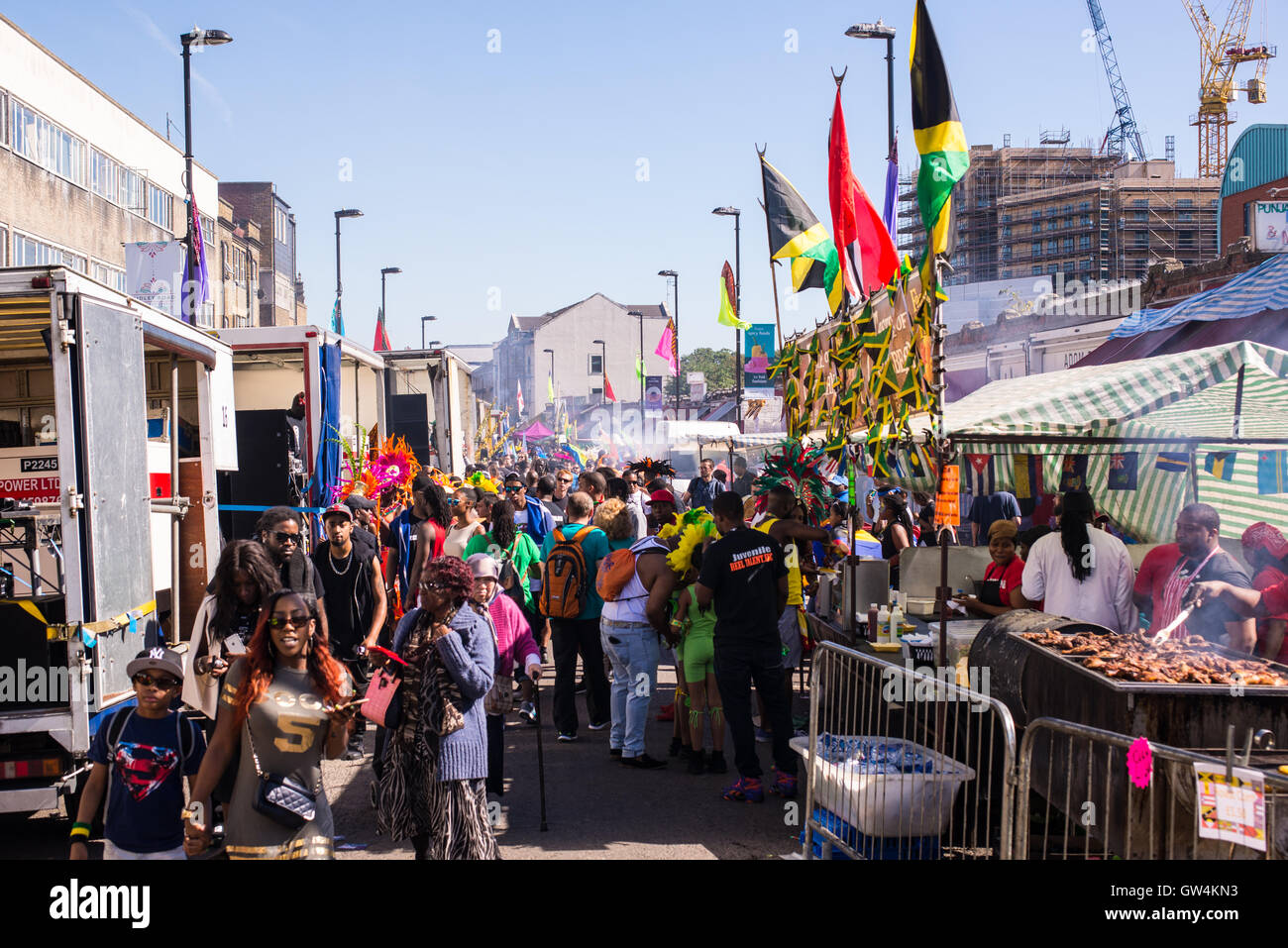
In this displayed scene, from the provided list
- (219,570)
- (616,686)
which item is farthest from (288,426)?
(219,570)

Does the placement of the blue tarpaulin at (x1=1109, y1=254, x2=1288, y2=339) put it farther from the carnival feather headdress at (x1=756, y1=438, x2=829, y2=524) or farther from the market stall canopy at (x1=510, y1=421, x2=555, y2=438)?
the market stall canopy at (x1=510, y1=421, x2=555, y2=438)

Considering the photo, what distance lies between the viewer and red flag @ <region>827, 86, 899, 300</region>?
10.2 metres

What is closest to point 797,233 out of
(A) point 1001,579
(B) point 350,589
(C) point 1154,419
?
(C) point 1154,419

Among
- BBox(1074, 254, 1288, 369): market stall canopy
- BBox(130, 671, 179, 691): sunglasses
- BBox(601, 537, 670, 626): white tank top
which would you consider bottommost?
BBox(601, 537, 670, 626): white tank top

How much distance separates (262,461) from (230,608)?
23.9 ft

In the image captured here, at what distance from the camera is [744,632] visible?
7148mm

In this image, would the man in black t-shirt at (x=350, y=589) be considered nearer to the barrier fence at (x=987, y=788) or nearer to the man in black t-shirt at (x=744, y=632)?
the man in black t-shirt at (x=744, y=632)

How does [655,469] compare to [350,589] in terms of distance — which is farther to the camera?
[655,469]

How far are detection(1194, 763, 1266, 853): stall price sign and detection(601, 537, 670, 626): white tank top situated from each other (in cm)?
460

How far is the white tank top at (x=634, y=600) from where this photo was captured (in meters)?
7.92

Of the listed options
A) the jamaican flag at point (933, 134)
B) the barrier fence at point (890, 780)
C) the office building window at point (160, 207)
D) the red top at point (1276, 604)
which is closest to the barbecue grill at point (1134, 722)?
the barrier fence at point (890, 780)

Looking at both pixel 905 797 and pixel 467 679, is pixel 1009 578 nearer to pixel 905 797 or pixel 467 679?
pixel 905 797

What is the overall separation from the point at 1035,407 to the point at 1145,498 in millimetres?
6803

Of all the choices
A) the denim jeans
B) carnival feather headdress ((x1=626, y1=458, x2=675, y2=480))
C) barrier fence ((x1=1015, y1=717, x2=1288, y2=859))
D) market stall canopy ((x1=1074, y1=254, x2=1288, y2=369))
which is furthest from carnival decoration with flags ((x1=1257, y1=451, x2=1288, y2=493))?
carnival feather headdress ((x1=626, y1=458, x2=675, y2=480))
